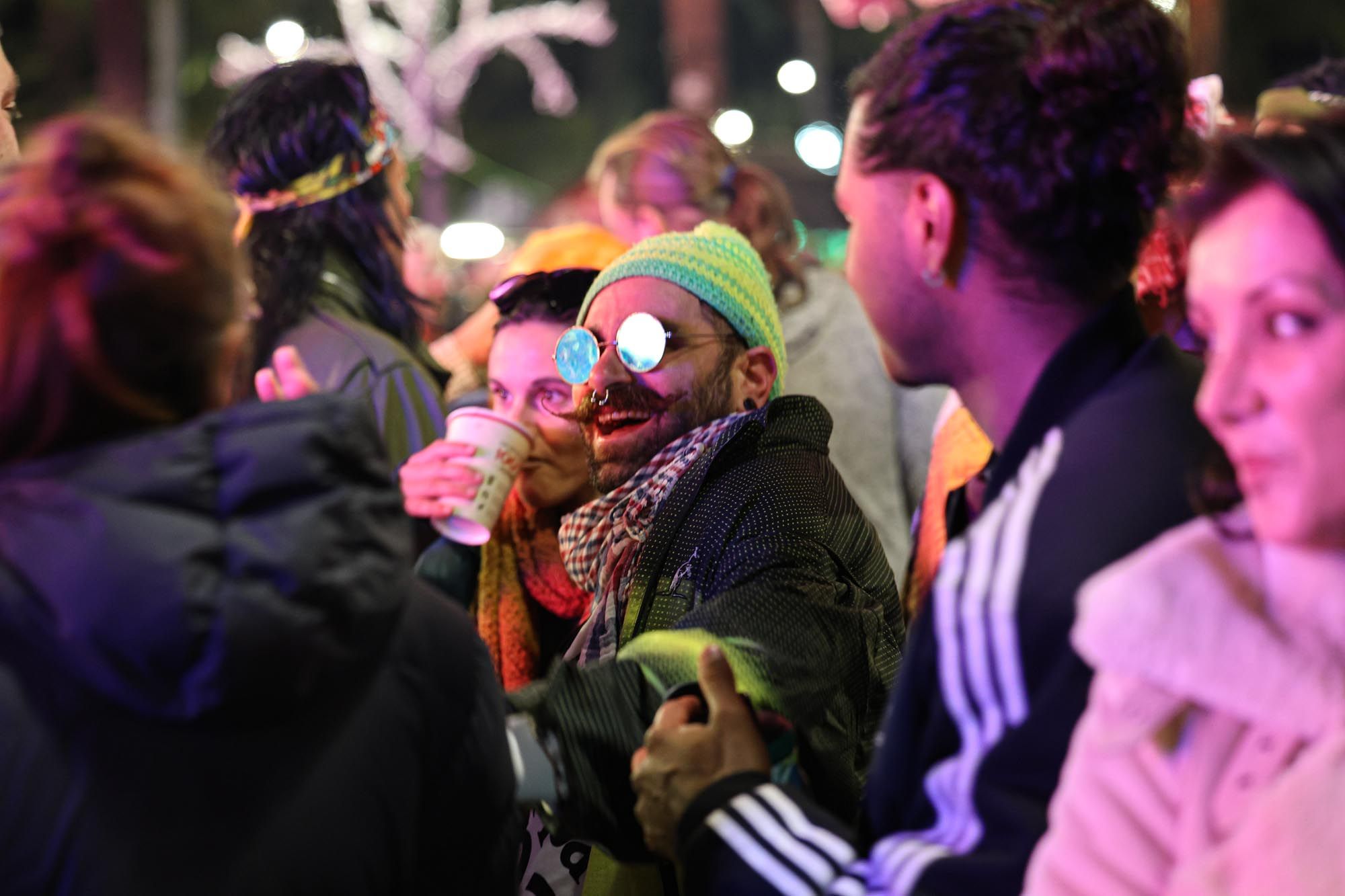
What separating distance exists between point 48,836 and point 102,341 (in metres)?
0.46

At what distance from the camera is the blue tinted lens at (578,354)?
2.66m

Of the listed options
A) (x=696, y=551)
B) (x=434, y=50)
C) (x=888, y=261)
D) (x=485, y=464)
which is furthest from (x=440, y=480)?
(x=434, y=50)

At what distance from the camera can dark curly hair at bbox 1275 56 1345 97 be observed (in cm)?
353

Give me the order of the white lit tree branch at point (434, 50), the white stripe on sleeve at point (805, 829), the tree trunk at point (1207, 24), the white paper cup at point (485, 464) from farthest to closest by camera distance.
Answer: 1. the white lit tree branch at point (434, 50)
2. the tree trunk at point (1207, 24)
3. the white paper cup at point (485, 464)
4. the white stripe on sleeve at point (805, 829)

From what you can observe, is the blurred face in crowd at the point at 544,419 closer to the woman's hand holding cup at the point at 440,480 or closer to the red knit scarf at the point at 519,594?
the red knit scarf at the point at 519,594

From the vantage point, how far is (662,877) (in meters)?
2.33

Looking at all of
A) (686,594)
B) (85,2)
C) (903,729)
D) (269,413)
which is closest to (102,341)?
(269,413)

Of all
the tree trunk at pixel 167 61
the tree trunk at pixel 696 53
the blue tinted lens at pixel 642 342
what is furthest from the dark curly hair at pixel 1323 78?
the tree trunk at pixel 696 53

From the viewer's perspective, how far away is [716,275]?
2805mm

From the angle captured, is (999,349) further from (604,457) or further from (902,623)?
(604,457)

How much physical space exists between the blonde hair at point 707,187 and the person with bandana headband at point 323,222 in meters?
1.21

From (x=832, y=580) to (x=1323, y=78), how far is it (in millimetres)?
2372

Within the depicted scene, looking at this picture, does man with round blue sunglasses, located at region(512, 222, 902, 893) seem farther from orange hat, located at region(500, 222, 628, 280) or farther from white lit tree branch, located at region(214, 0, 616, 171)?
white lit tree branch, located at region(214, 0, 616, 171)

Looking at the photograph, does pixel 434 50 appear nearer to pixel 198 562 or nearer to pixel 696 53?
pixel 696 53
